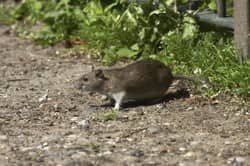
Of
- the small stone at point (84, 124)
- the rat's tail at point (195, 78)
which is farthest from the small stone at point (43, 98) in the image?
the rat's tail at point (195, 78)

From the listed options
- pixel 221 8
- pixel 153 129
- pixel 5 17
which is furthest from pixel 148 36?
pixel 5 17

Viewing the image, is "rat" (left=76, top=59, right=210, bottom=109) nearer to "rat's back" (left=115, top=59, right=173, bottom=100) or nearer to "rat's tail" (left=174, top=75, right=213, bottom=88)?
"rat's back" (left=115, top=59, right=173, bottom=100)

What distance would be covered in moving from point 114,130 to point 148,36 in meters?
2.57

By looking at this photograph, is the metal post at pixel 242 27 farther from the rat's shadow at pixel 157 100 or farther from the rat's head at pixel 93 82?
the rat's head at pixel 93 82

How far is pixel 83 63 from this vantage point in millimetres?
8609

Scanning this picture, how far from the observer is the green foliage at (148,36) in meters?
6.74

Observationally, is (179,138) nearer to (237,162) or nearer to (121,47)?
(237,162)

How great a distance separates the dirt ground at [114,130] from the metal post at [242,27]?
55 centimetres

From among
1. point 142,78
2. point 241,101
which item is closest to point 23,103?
point 142,78

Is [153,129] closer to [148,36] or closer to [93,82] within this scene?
[93,82]

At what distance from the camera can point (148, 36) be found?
8.03m

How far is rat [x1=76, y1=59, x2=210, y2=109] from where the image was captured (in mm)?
6371

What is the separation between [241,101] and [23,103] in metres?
1.91

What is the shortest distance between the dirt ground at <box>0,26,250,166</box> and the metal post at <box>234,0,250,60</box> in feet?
1.80
